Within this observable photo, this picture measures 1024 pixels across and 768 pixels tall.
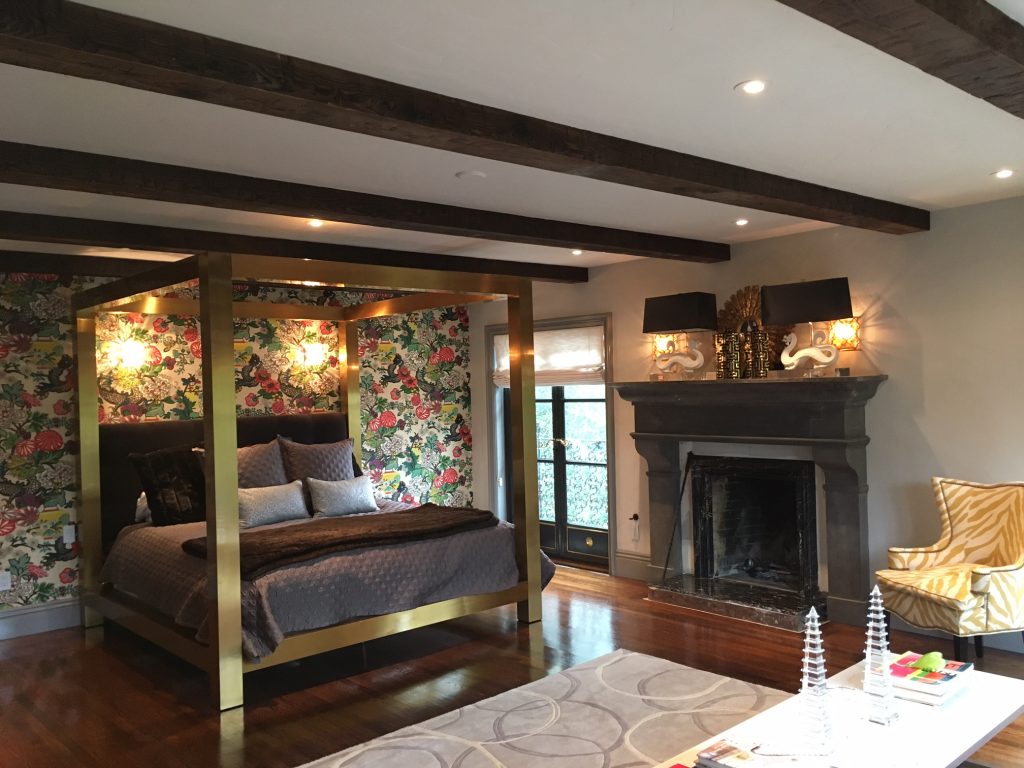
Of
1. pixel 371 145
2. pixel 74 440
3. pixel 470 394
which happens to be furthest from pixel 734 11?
pixel 470 394

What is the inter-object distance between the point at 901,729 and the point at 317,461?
4231mm

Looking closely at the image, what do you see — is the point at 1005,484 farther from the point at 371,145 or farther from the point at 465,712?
the point at 371,145

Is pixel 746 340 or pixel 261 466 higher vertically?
pixel 746 340

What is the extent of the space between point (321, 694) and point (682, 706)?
1.71 m

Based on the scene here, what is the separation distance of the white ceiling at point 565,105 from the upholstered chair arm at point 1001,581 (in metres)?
1.85

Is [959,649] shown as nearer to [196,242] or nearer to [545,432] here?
[545,432]

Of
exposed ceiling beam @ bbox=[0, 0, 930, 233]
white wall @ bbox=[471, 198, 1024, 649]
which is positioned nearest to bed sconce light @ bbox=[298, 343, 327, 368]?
white wall @ bbox=[471, 198, 1024, 649]

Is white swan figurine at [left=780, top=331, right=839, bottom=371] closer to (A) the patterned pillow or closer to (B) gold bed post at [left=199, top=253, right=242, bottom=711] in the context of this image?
(B) gold bed post at [left=199, top=253, right=242, bottom=711]

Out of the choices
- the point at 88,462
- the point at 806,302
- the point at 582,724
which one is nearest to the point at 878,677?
the point at 582,724

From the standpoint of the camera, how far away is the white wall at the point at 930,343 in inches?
178

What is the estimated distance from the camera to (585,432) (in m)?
6.87

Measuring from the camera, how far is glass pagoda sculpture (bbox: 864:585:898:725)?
8.96 ft

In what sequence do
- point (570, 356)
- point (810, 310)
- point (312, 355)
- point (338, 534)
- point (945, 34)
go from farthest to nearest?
point (570, 356)
point (312, 355)
point (810, 310)
point (338, 534)
point (945, 34)

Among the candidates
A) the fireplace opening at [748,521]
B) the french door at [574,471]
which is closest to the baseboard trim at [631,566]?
the french door at [574,471]
